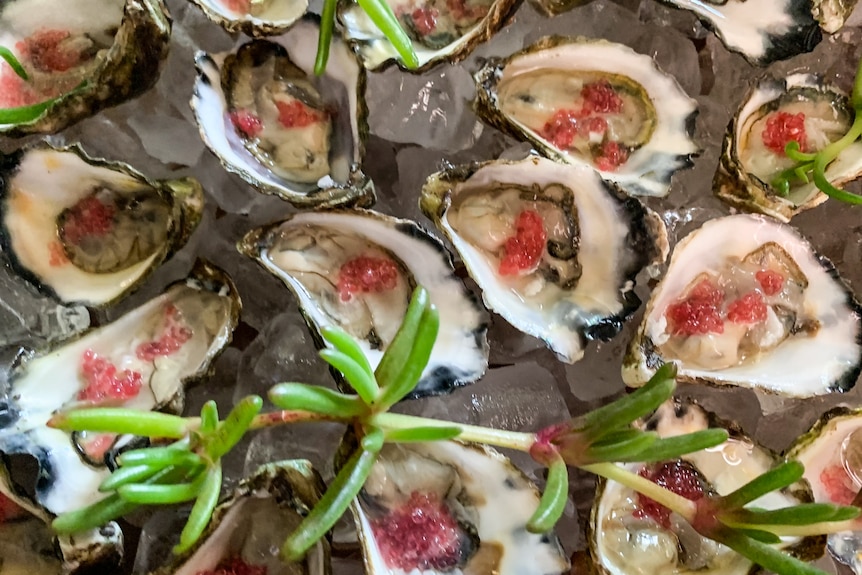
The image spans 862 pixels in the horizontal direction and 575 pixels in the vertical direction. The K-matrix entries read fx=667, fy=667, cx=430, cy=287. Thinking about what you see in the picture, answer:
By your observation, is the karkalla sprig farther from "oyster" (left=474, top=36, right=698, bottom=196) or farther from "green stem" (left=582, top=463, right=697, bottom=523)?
"oyster" (left=474, top=36, right=698, bottom=196)

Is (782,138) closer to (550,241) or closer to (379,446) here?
(550,241)

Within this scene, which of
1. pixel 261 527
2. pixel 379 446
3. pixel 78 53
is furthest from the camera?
pixel 78 53

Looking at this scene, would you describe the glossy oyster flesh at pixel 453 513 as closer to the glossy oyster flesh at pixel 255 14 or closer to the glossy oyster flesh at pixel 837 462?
the glossy oyster flesh at pixel 837 462

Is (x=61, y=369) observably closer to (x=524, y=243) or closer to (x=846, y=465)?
(x=524, y=243)

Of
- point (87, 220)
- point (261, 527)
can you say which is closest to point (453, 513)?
point (261, 527)

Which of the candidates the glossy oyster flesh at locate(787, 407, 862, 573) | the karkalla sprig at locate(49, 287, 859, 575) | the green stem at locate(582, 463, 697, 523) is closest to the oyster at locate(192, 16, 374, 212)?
the karkalla sprig at locate(49, 287, 859, 575)
